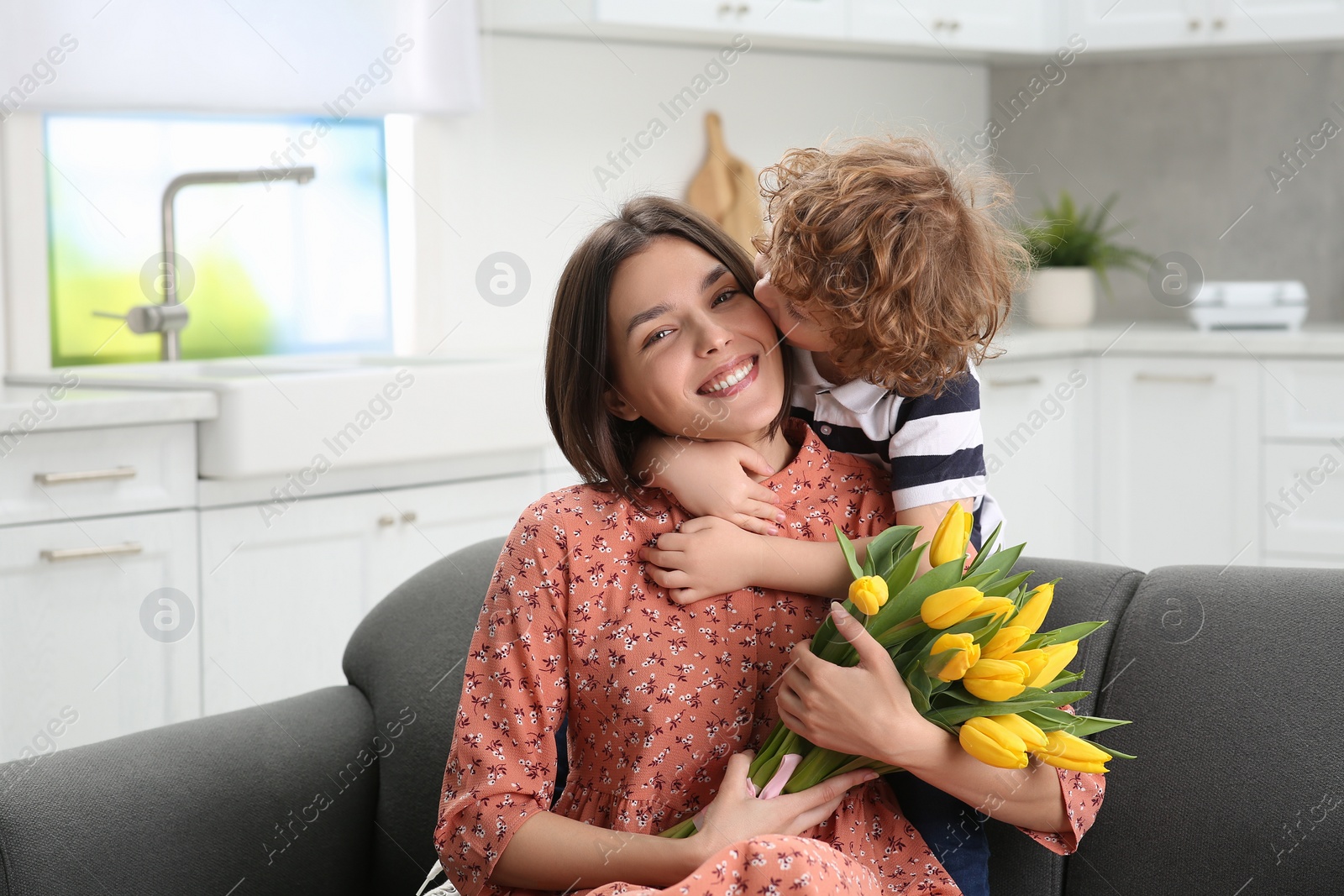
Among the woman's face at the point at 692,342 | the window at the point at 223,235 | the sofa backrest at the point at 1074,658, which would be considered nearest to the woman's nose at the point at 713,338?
the woman's face at the point at 692,342

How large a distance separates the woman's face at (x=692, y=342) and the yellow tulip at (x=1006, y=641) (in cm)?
29

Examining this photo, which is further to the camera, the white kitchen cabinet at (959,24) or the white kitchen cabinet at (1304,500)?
the white kitchen cabinet at (959,24)

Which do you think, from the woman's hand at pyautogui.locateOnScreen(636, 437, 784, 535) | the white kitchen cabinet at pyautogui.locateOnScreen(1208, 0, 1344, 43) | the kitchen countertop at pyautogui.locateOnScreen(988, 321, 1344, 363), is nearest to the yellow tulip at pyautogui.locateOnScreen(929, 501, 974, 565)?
the woman's hand at pyautogui.locateOnScreen(636, 437, 784, 535)

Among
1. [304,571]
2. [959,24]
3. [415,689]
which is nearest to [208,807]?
[415,689]

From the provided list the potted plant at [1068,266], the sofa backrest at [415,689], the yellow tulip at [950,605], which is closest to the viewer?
the yellow tulip at [950,605]

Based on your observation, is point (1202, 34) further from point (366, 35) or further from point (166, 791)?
point (166, 791)

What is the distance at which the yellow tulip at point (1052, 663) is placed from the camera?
1099mm

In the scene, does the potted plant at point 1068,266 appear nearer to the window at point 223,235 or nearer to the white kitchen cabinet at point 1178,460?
the white kitchen cabinet at point 1178,460

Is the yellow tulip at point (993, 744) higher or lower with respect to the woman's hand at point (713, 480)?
lower

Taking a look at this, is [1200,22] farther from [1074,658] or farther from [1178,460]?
[1074,658]

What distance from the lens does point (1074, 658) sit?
1364 millimetres

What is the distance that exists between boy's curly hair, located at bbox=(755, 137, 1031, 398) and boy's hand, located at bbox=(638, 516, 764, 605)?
187mm

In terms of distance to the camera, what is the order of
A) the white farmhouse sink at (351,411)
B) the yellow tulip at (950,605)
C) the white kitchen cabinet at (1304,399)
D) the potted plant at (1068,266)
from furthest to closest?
the potted plant at (1068,266)
the white kitchen cabinet at (1304,399)
the white farmhouse sink at (351,411)
the yellow tulip at (950,605)

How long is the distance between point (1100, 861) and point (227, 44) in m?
2.43
